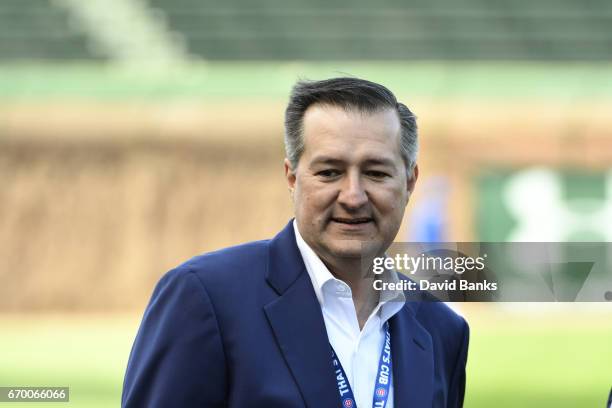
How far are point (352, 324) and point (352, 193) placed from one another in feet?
0.71

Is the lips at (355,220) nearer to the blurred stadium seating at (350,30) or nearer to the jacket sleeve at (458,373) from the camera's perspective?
the jacket sleeve at (458,373)

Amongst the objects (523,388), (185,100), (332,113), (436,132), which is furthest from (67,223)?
(332,113)

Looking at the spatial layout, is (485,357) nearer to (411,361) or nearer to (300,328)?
(411,361)

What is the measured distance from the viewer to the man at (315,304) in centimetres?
149

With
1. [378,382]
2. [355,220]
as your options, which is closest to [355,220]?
[355,220]

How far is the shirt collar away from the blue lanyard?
0.05 metres

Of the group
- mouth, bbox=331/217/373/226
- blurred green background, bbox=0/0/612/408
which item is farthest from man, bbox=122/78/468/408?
blurred green background, bbox=0/0/612/408

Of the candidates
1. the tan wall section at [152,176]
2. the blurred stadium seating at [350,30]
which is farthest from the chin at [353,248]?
the blurred stadium seating at [350,30]

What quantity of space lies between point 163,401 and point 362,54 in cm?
1048

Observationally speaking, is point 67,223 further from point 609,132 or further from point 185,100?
point 609,132

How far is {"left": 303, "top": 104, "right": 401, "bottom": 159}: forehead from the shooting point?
1.57m

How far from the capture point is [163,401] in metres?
1.49

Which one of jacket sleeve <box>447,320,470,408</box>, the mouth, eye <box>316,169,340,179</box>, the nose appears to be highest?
eye <box>316,169,340,179</box>

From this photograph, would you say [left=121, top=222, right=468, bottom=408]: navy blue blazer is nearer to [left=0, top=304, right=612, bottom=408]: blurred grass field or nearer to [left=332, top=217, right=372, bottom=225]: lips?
[left=332, top=217, right=372, bottom=225]: lips
